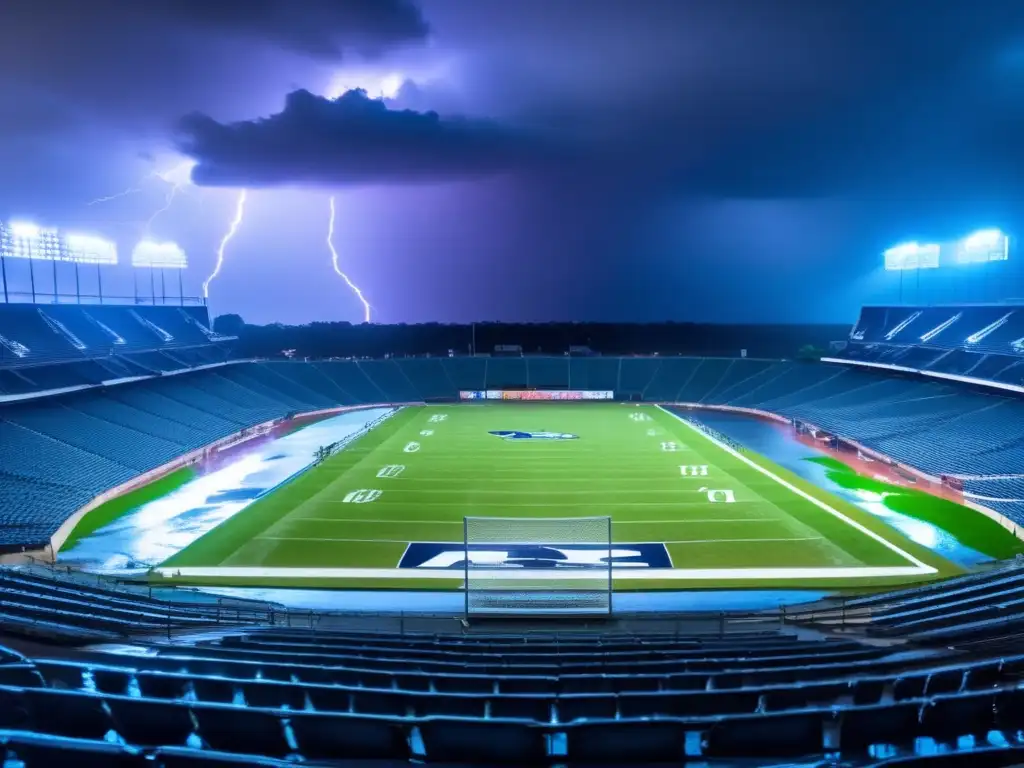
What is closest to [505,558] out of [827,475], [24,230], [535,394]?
[827,475]

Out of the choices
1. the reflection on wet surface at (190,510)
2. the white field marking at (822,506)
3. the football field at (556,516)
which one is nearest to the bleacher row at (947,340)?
the white field marking at (822,506)

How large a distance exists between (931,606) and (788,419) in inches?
1428

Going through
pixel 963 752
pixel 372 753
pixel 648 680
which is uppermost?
pixel 963 752

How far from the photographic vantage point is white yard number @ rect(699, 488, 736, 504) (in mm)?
26266

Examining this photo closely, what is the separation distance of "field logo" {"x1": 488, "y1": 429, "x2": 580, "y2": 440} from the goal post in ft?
59.7

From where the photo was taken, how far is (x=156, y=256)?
55250 millimetres

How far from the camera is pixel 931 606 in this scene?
13227 mm

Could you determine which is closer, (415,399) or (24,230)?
(24,230)

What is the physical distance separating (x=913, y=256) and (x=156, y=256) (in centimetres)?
6109

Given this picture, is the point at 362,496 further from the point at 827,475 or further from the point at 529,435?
the point at 827,475

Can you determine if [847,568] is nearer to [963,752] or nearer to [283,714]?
[963,752]

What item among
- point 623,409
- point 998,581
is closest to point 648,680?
point 998,581

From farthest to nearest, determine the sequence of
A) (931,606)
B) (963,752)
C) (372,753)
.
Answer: (931,606) → (372,753) → (963,752)

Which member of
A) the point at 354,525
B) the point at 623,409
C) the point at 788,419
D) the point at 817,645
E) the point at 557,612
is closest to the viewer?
the point at 817,645
